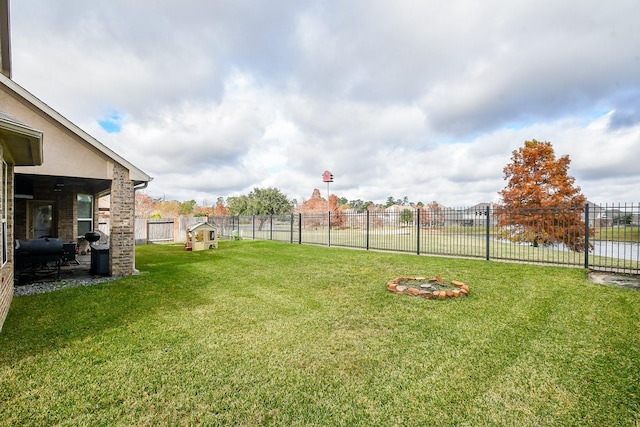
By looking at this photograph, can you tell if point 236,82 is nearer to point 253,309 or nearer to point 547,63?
point 253,309

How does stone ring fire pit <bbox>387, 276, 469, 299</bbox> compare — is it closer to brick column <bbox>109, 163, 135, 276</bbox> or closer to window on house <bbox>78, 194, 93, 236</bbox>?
brick column <bbox>109, 163, 135, 276</bbox>

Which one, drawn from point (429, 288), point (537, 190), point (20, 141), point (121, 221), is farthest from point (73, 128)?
point (537, 190)

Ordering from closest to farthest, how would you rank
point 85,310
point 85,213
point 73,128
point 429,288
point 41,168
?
point 85,310 < point 429,288 < point 41,168 < point 73,128 < point 85,213

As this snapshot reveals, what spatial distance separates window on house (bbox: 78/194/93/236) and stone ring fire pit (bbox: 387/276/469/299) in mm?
13331

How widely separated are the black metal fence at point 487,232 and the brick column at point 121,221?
9.06 metres

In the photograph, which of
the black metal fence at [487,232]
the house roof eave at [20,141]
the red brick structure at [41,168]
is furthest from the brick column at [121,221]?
the black metal fence at [487,232]

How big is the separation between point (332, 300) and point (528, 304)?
3.67 m

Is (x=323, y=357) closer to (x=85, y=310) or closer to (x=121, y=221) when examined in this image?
(x=85, y=310)

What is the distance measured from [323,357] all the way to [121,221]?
282 inches

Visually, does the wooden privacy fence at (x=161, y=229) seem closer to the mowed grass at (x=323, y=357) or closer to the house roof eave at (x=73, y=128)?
the house roof eave at (x=73, y=128)

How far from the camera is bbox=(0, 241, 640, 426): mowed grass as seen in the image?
8.15 ft

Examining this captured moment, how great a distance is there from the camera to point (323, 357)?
3438 mm

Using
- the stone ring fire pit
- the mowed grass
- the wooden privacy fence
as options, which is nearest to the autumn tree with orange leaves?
the mowed grass

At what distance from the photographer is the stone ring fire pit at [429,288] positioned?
5.71 m
